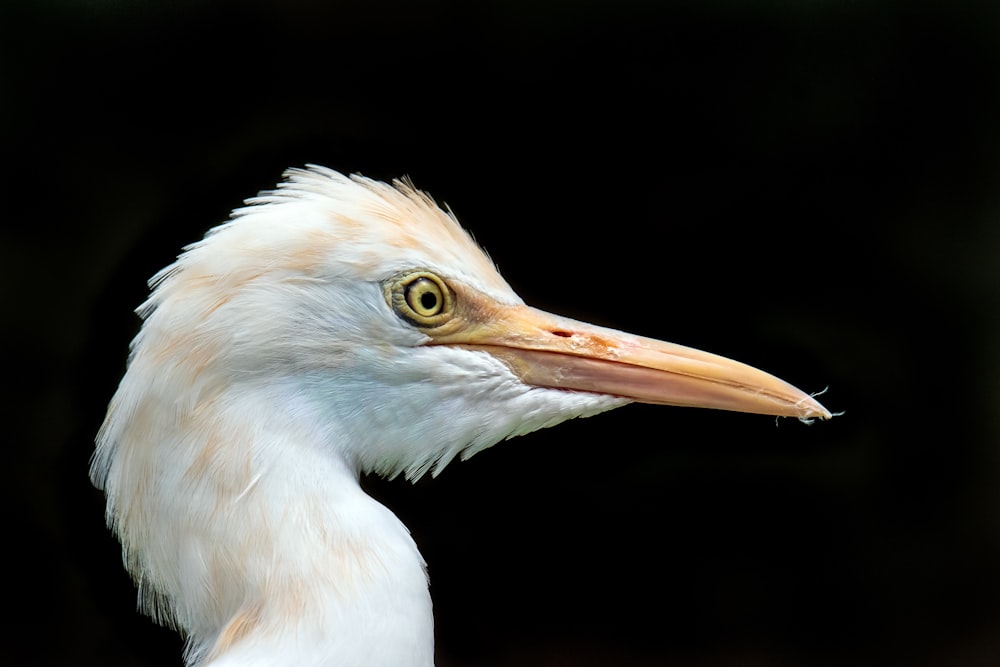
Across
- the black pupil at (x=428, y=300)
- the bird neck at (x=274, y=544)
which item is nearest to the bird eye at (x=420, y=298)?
the black pupil at (x=428, y=300)

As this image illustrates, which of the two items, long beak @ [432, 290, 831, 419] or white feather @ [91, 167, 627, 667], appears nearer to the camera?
white feather @ [91, 167, 627, 667]

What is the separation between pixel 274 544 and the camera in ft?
4.39

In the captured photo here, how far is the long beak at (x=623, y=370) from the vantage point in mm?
1498

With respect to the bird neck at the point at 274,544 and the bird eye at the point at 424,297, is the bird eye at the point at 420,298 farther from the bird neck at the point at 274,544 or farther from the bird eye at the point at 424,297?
the bird neck at the point at 274,544

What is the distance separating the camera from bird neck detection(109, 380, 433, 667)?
132 centimetres

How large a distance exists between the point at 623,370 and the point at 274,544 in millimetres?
585

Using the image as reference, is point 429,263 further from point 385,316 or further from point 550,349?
point 550,349

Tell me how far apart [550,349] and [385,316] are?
10.6 inches

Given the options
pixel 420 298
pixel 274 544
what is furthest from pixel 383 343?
pixel 274 544

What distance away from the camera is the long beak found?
150 centimetres

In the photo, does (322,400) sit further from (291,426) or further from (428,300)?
(428,300)

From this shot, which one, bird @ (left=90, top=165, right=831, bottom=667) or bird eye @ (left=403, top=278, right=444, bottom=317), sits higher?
bird eye @ (left=403, top=278, right=444, bottom=317)

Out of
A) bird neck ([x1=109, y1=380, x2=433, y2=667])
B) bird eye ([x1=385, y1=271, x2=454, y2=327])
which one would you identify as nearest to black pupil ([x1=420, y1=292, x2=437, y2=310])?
bird eye ([x1=385, y1=271, x2=454, y2=327])

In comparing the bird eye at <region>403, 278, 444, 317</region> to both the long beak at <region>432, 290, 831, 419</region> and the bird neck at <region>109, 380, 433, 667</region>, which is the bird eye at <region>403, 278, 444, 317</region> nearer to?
the long beak at <region>432, 290, 831, 419</region>
